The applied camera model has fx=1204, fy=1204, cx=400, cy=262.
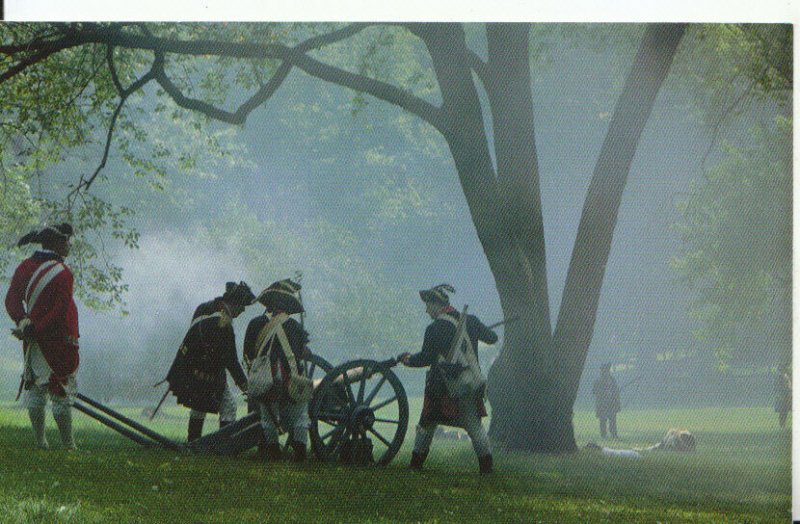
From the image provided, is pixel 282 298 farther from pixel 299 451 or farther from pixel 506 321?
pixel 506 321

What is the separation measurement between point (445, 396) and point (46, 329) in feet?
9.17

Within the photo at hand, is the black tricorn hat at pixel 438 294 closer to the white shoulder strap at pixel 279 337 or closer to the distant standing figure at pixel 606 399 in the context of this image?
the white shoulder strap at pixel 279 337

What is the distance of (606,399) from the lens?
8789mm

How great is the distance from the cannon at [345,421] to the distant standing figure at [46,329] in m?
0.20

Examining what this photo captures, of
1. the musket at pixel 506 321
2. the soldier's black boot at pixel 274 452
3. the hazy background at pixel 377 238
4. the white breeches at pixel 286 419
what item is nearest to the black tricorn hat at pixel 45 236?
the hazy background at pixel 377 238

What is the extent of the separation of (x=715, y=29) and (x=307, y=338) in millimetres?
4095

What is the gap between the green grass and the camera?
7699 mm

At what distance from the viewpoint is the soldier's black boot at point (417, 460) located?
8.30 m

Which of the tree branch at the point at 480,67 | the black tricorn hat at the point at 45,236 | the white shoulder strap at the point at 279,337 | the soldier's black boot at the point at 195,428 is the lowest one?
the soldier's black boot at the point at 195,428

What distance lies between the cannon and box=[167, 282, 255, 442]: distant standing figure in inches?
11.2

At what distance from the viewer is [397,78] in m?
9.26

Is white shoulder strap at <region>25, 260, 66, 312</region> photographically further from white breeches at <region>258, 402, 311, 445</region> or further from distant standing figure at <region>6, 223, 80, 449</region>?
white breeches at <region>258, 402, 311, 445</region>

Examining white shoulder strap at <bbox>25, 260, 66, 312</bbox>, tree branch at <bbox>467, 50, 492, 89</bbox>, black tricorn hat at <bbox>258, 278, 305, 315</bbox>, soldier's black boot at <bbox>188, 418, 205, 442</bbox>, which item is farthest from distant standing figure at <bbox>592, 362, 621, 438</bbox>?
white shoulder strap at <bbox>25, 260, 66, 312</bbox>

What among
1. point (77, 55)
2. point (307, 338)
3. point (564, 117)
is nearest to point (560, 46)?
point (564, 117)
